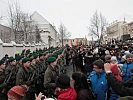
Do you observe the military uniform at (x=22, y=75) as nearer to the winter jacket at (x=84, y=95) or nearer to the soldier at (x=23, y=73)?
the soldier at (x=23, y=73)

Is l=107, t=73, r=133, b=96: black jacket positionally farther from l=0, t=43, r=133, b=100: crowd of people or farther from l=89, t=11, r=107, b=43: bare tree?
l=89, t=11, r=107, b=43: bare tree

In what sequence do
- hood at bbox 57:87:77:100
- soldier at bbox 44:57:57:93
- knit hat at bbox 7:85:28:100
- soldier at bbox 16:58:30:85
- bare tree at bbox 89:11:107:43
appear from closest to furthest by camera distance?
hood at bbox 57:87:77:100
knit hat at bbox 7:85:28:100
soldier at bbox 44:57:57:93
soldier at bbox 16:58:30:85
bare tree at bbox 89:11:107:43

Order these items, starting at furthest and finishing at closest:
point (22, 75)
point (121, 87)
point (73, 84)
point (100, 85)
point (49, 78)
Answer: point (22, 75) → point (49, 78) → point (100, 85) → point (73, 84) → point (121, 87)

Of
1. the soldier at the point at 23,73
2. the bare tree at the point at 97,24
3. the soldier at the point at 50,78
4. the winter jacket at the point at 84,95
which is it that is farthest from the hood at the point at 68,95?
the bare tree at the point at 97,24

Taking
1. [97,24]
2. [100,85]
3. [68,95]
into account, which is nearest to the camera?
[68,95]

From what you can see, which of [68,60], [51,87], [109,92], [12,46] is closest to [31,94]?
[51,87]

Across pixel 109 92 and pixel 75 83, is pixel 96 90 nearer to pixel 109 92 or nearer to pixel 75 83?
pixel 109 92

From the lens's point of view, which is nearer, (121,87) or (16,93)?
(121,87)

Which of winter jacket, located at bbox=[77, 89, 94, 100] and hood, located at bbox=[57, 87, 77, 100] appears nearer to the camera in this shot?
hood, located at bbox=[57, 87, 77, 100]

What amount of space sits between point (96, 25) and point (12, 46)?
4832 cm

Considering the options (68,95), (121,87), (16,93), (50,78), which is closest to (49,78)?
(50,78)

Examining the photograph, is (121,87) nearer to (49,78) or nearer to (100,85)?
(100,85)

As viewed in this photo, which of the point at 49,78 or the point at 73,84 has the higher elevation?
the point at 73,84

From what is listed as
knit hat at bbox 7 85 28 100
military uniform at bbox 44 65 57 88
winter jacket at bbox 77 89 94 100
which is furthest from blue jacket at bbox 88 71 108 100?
knit hat at bbox 7 85 28 100
